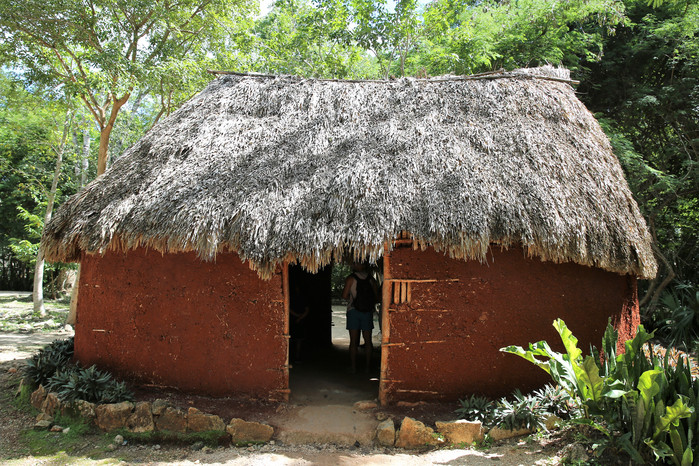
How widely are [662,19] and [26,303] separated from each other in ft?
60.3

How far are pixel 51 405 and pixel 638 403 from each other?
221 inches

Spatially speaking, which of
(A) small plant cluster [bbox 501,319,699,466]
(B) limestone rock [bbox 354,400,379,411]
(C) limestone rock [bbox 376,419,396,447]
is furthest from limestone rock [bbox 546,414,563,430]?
(B) limestone rock [bbox 354,400,379,411]

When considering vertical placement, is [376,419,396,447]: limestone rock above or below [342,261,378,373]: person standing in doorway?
below

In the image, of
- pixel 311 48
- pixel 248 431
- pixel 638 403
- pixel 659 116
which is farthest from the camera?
pixel 311 48

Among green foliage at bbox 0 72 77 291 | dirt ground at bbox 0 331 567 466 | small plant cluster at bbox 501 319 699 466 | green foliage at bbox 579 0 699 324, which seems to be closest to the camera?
small plant cluster at bbox 501 319 699 466

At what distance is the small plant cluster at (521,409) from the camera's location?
14.5ft

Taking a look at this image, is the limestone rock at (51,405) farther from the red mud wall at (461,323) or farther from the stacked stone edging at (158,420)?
the red mud wall at (461,323)

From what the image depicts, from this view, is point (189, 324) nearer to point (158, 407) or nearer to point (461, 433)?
point (158, 407)

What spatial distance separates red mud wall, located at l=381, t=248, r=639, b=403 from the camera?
197 inches

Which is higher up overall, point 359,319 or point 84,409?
point 359,319

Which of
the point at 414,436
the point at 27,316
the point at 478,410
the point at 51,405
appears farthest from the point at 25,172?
the point at 478,410

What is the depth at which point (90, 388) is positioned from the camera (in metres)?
4.97

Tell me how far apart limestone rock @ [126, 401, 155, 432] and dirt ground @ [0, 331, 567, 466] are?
184mm

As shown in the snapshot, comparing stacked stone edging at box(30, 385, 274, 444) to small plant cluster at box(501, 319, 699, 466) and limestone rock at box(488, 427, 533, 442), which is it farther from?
small plant cluster at box(501, 319, 699, 466)
